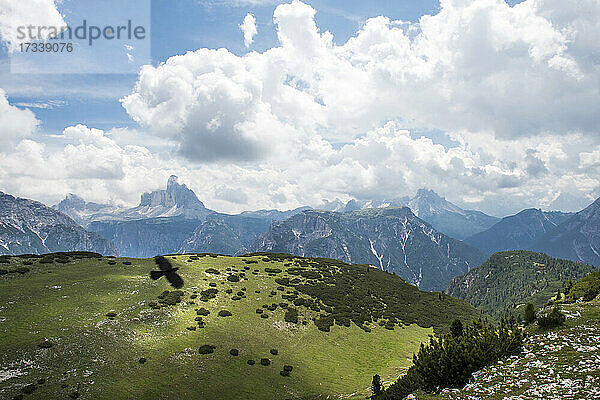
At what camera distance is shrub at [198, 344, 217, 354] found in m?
55.0

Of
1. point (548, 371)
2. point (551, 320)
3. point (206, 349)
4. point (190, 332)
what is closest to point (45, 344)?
point (190, 332)

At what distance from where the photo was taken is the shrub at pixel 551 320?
29.4m

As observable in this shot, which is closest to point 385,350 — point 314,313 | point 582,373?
point 314,313

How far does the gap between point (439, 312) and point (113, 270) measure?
98.9 meters

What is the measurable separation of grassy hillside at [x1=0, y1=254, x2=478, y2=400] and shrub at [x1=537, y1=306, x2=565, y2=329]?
25892mm

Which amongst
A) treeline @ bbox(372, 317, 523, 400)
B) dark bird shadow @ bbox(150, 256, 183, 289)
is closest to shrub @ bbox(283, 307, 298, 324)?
dark bird shadow @ bbox(150, 256, 183, 289)

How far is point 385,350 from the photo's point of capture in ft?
230

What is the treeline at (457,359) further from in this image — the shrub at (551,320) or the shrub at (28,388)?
the shrub at (28,388)

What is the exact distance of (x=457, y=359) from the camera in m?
26.0

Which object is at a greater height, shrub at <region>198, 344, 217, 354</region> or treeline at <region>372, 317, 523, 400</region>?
treeline at <region>372, 317, 523, 400</region>

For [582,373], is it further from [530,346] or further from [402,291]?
[402,291]

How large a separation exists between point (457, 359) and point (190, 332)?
49.7m

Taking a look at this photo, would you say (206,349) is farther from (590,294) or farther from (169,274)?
(590,294)

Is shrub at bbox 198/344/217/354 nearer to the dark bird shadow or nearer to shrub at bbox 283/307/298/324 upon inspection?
shrub at bbox 283/307/298/324
